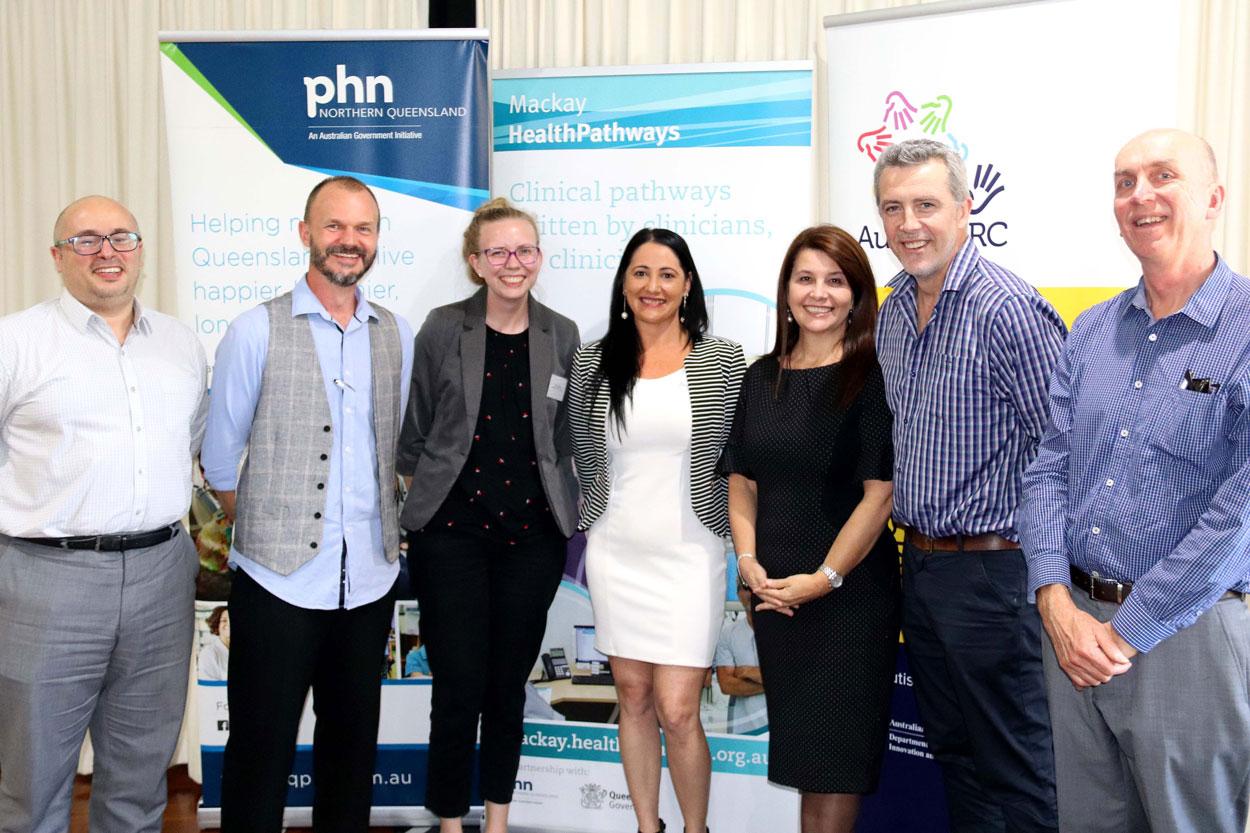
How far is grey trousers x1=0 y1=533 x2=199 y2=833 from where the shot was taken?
2.49 m

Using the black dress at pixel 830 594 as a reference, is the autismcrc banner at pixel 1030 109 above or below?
above

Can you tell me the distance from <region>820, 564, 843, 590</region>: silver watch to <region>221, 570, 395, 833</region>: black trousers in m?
1.17

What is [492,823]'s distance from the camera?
10.1 feet

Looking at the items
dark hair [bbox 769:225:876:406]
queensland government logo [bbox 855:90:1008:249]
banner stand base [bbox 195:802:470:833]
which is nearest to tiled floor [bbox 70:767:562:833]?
banner stand base [bbox 195:802:470:833]

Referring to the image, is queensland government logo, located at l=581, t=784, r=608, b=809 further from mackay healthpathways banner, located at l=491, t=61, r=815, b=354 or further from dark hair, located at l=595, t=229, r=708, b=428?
mackay healthpathways banner, located at l=491, t=61, r=815, b=354

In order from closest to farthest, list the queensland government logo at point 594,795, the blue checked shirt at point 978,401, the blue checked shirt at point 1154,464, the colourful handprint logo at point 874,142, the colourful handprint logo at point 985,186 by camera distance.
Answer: the blue checked shirt at point 1154,464
the blue checked shirt at point 978,401
the colourful handprint logo at point 985,186
the colourful handprint logo at point 874,142
the queensland government logo at point 594,795

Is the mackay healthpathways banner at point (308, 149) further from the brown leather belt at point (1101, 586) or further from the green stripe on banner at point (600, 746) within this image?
the brown leather belt at point (1101, 586)

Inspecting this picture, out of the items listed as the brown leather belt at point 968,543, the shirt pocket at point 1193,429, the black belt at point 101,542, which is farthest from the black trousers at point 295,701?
the shirt pocket at point 1193,429

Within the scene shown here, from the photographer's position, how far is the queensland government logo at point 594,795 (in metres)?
3.57

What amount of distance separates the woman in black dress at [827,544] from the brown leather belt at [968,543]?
190 mm

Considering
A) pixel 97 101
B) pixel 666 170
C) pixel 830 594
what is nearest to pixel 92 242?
pixel 666 170

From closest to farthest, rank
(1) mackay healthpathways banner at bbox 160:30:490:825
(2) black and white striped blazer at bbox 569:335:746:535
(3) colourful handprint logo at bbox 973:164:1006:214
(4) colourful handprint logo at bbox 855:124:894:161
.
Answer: (2) black and white striped blazer at bbox 569:335:746:535 < (3) colourful handprint logo at bbox 973:164:1006:214 < (4) colourful handprint logo at bbox 855:124:894:161 < (1) mackay healthpathways banner at bbox 160:30:490:825

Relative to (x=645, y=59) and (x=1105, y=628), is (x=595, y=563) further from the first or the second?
(x=645, y=59)

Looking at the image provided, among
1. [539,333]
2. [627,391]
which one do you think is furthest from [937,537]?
[539,333]
